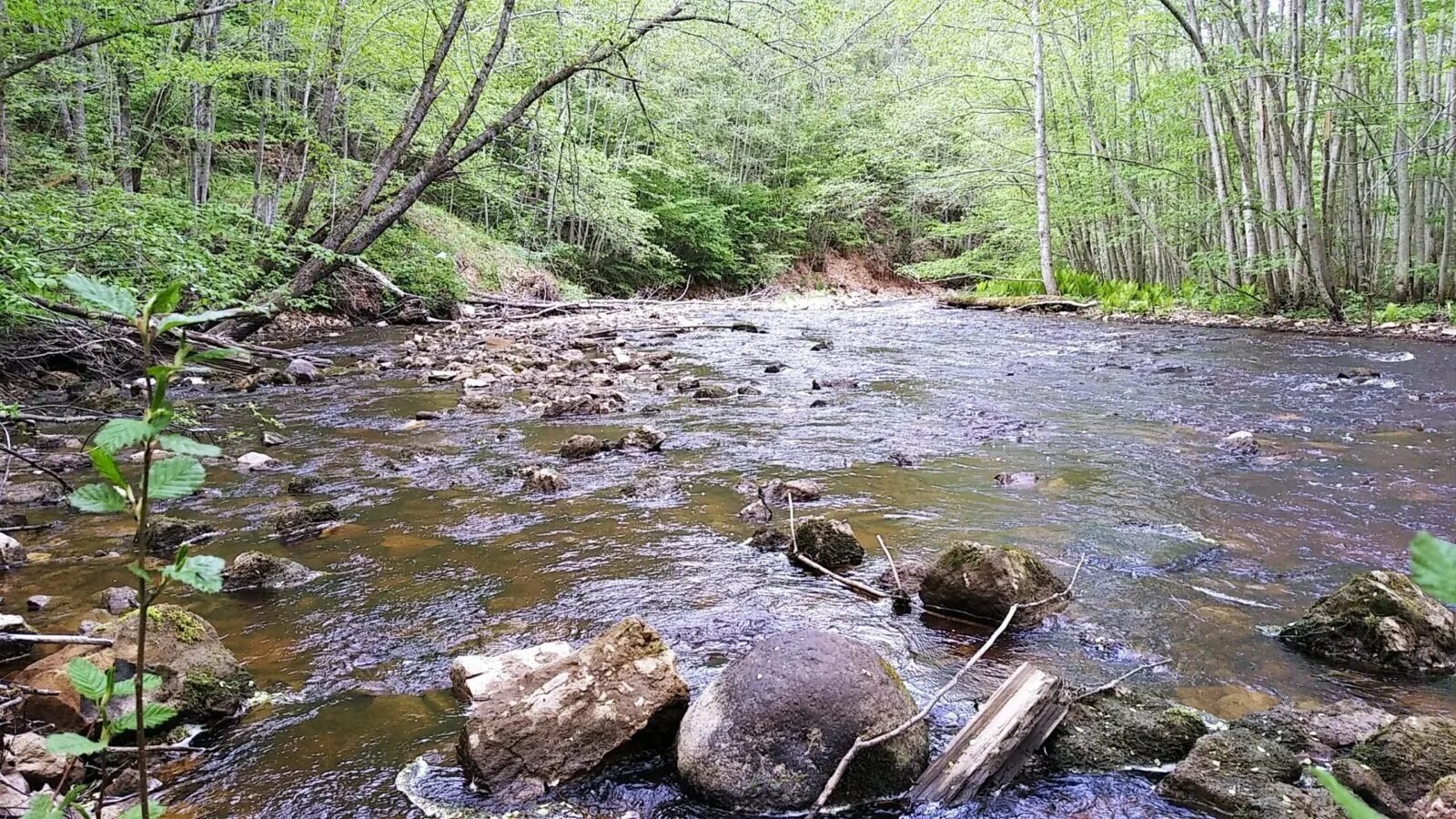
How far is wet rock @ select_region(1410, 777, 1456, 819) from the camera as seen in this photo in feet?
6.30

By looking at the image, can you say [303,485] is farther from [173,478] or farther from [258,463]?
[173,478]

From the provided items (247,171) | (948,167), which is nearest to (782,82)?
(948,167)

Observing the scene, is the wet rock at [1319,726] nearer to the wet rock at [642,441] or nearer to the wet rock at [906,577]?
the wet rock at [906,577]

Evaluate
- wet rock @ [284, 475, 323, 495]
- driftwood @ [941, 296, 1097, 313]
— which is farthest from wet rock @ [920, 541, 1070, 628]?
driftwood @ [941, 296, 1097, 313]

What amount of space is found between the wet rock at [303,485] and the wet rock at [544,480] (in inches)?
51.2

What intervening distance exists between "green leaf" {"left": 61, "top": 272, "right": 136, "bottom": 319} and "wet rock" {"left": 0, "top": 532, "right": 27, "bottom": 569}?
3699mm

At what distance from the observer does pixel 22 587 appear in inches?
141

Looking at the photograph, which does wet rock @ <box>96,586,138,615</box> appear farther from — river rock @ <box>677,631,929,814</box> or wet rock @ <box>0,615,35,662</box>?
river rock @ <box>677,631,929,814</box>

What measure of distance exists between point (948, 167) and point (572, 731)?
23439 mm

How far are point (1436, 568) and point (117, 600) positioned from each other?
164 inches

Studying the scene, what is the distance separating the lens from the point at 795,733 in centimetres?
236

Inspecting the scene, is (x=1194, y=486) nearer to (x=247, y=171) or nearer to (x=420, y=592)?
(x=420, y=592)

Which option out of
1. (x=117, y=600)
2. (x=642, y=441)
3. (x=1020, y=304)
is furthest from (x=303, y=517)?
(x=1020, y=304)

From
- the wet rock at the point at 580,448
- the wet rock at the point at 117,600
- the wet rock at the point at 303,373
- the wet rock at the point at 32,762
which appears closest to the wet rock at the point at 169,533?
the wet rock at the point at 117,600
